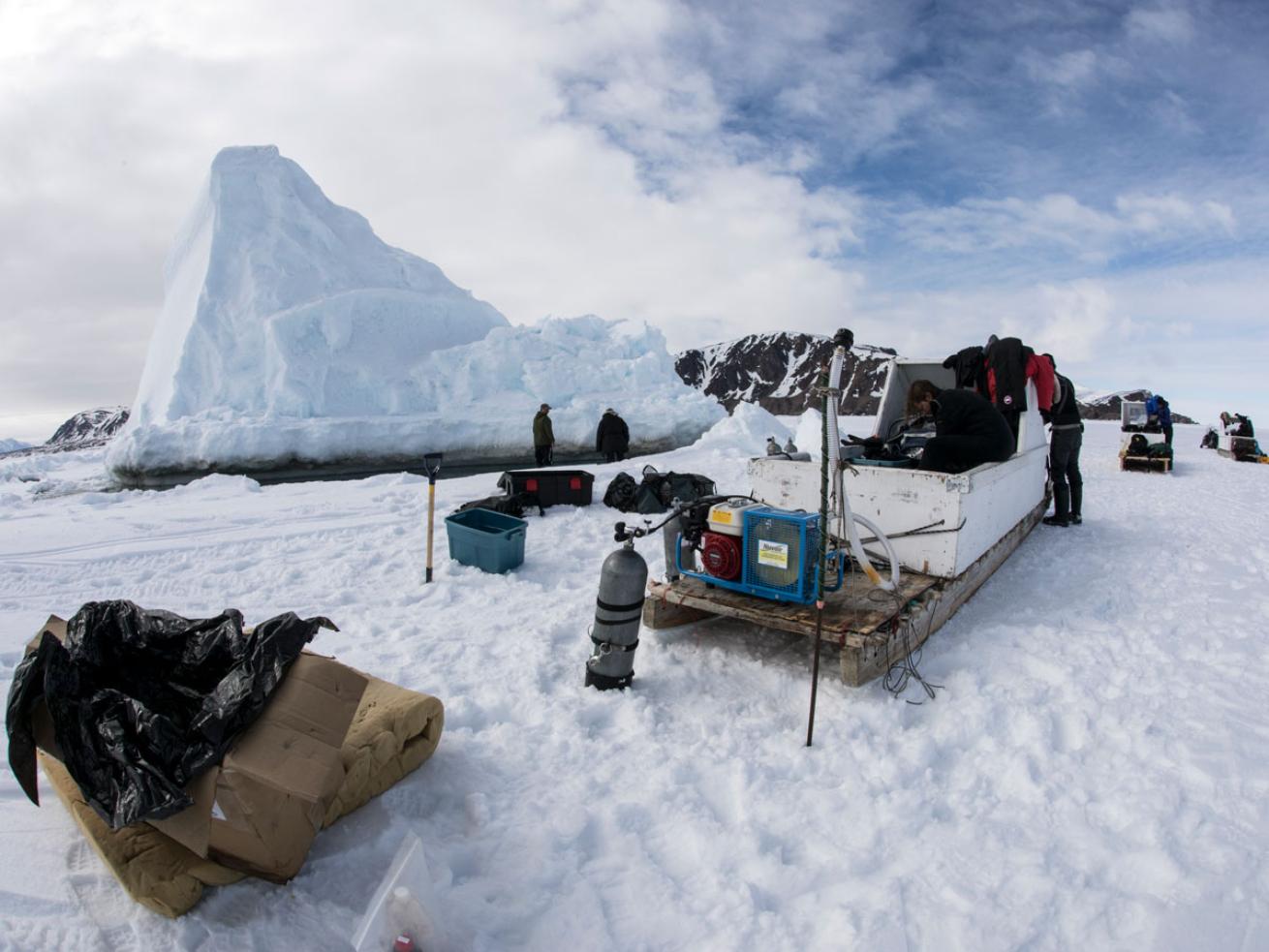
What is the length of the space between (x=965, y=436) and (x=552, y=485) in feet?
14.0

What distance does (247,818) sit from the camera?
187 cm

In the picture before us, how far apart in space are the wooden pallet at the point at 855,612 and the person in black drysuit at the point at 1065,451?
320 cm

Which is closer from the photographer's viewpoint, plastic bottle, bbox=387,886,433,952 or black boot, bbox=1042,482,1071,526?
plastic bottle, bbox=387,886,433,952

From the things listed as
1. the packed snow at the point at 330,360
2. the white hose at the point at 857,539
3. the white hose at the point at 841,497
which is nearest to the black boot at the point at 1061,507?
the white hose at the point at 841,497

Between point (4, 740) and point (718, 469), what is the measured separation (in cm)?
979

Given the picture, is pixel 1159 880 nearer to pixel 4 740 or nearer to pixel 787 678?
pixel 787 678

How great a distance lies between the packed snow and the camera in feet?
65.2

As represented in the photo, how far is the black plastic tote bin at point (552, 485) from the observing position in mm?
7496

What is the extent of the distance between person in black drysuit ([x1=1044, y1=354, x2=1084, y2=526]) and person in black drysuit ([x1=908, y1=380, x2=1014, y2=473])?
7.27ft

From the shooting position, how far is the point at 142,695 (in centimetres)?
226

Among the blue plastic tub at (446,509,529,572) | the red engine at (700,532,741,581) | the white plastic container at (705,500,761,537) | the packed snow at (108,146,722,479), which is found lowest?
the blue plastic tub at (446,509,529,572)

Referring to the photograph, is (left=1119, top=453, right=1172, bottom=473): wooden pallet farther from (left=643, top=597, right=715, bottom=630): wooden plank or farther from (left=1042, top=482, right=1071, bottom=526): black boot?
(left=643, top=597, right=715, bottom=630): wooden plank

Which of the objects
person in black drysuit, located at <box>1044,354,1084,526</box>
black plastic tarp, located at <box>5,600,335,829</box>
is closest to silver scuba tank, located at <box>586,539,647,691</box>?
black plastic tarp, located at <box>5,600,335,829</box>

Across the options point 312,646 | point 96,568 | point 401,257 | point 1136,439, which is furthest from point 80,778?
point 401,257
